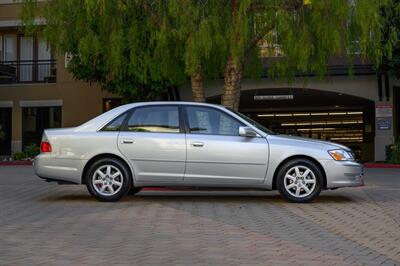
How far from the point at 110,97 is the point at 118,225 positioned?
17.8 m

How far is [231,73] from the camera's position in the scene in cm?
1356

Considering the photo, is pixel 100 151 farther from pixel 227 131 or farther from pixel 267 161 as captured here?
pixel 267 161

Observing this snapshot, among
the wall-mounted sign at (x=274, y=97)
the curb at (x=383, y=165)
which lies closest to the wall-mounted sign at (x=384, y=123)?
the curb at (x=383, y=165)

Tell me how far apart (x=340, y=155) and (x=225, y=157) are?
193cm

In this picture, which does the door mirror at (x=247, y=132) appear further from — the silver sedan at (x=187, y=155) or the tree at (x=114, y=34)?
the tree at (x=114, y=34)

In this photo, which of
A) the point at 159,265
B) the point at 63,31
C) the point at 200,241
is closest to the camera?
the point at 159,265

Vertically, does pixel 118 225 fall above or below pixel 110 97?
below

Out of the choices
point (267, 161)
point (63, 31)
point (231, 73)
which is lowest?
point (267, 161)

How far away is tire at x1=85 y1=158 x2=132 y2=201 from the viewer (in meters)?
10.3

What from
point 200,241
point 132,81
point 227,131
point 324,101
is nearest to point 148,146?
point 227,131

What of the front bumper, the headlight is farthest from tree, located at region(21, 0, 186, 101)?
the front bumper

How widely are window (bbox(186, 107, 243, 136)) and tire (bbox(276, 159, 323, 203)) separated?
1045 millimetres

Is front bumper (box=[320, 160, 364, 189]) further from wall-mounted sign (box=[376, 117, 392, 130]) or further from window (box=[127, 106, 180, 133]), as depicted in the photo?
wall-mounted sign (box=[376, 117, 392, 130])

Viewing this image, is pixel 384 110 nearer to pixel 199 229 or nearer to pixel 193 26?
pixel 193 26
